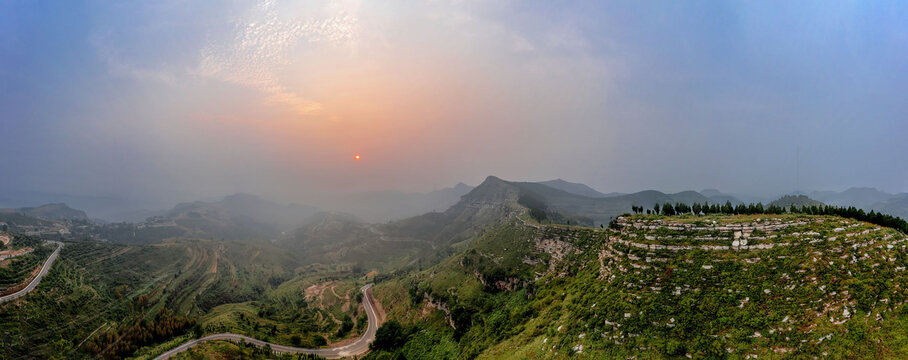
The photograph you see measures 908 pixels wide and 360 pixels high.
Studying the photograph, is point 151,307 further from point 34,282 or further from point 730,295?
point 730,295

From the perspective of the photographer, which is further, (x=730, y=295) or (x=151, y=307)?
(x=151, y=307)

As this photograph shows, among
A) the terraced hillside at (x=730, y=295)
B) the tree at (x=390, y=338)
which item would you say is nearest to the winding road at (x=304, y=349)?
the tree at (x=390, y=338)

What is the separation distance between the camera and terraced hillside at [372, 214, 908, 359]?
20.2 m

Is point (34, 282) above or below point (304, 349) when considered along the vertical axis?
above

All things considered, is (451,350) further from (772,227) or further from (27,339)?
(27,339)

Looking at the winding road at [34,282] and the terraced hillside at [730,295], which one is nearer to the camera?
the terraced hillside at [730,295]

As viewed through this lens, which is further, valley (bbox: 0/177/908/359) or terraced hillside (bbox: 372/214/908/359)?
valley (bbox: 0/177/908/359)

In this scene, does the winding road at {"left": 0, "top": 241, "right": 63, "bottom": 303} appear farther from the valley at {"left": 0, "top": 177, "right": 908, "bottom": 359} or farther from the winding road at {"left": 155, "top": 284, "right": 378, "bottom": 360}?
the winding road at {"left": 155, "top": 284, "right": 378, "bottom": 360}

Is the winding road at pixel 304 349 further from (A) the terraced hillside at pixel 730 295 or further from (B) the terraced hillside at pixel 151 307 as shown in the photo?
(A) the terraced hillside at pixel 730 295

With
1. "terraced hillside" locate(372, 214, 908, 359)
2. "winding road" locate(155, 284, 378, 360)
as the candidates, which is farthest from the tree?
"terraced hillside" locate(372, 214, 908, 359)

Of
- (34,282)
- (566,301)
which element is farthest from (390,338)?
(34,282)

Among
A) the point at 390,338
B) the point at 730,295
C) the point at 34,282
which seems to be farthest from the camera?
the point at 34,282

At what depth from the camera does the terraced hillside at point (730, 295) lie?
20.2m

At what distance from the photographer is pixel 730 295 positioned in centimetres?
2506
